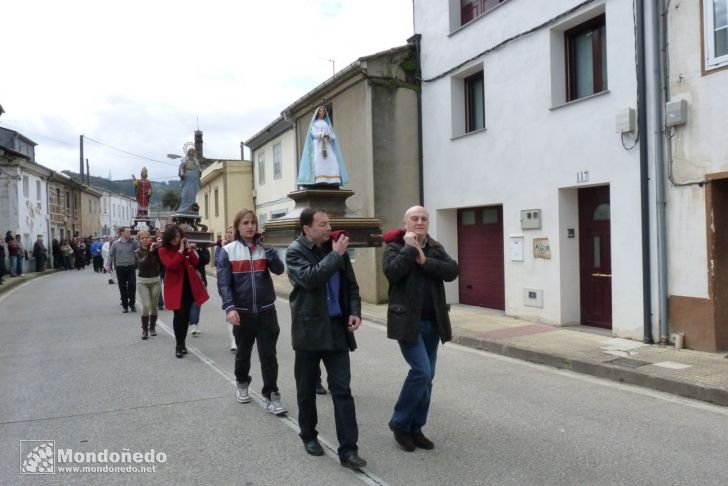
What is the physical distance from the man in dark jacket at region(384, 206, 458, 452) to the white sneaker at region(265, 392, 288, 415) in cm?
118

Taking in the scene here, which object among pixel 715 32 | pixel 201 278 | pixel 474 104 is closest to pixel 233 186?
pixel 474 104

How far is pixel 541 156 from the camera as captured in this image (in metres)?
9.69

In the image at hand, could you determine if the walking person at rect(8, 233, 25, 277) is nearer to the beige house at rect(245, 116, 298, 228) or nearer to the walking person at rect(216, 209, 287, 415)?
the beige house at rect(245, 116, 298, 228)

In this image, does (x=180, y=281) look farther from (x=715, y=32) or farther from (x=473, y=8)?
(x=473, y=8)

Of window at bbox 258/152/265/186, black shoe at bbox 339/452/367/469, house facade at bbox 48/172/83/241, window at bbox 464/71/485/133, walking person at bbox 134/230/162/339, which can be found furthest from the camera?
house facade at bbox 48/172/83/241

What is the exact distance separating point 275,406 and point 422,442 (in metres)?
1.46

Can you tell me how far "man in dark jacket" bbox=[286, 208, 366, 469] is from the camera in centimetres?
387

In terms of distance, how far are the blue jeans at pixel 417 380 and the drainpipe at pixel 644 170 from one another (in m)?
4.88

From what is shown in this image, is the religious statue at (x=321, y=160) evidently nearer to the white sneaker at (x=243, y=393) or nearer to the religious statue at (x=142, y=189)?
the white sneaker at (x=243, y=393)

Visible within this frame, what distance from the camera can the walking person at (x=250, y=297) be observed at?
5066mm

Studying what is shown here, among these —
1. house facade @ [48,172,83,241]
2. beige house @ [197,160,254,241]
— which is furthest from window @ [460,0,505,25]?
house facade @ [48,172,83,241]

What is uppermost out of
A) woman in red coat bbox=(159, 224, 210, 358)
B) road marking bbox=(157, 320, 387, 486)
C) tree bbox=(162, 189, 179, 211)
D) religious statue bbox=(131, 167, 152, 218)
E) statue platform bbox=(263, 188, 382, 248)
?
tree bbox=(162, 189, 179, 211)

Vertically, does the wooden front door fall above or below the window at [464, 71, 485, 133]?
below

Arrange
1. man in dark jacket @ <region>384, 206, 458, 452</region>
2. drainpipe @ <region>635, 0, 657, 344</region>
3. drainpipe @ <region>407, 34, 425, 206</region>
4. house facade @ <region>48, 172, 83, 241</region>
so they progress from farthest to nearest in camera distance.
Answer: house facade @ <region>48, 172, 83, 241</region> → drainpipe @ <region>407, 34, 425, 206</region> → drainpipe @ <region>635, 0, 657, 344</region> → man in dark jacket @ <region>384, 206, 458, 452</region>
